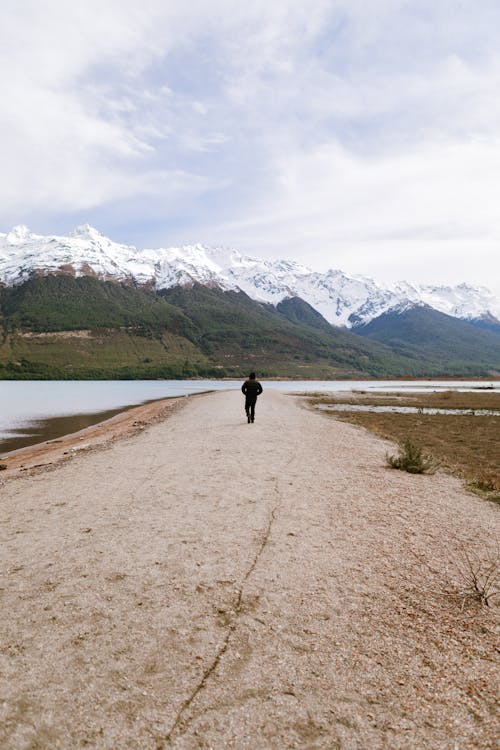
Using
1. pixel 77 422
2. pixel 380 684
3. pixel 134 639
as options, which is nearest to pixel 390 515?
pixel 380 684

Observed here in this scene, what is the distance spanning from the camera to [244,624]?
224 inches

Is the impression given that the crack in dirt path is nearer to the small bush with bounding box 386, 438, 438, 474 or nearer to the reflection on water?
the small bush with bounding box 386, 438, 438, 474

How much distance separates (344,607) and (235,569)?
190cm

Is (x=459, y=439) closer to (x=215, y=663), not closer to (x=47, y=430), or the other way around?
(x=215, y=663)

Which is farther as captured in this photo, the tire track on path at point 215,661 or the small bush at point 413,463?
the small bush at point 413,463

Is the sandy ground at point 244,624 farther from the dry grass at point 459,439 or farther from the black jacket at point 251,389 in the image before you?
the black jacket at point 251,389

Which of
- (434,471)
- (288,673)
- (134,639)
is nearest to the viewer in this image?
(288,673)

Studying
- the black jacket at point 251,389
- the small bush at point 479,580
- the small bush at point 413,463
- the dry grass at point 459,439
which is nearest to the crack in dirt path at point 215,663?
the small bush at point 479,580

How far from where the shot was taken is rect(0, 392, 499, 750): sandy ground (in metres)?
4.18

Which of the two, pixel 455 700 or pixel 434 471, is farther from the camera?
pixel 434 471

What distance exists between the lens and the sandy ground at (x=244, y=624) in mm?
4176

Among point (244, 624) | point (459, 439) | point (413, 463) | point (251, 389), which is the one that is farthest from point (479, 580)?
point (459, 439)

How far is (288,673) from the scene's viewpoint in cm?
479

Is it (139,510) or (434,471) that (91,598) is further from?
(434,471)
